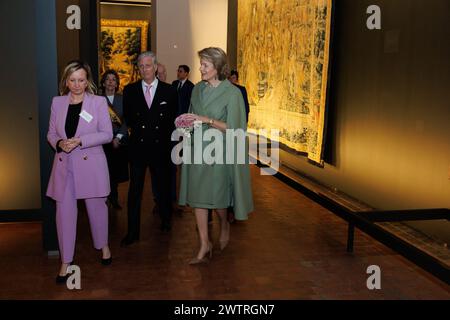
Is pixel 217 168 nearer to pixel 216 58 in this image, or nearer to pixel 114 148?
pixel 216 58

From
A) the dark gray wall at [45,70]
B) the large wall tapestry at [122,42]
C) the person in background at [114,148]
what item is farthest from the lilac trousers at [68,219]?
the large wall tapestry at [122,42]

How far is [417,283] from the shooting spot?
13.5 ft

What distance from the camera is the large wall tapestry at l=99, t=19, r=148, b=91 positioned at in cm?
1853

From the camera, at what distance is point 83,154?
154 inches

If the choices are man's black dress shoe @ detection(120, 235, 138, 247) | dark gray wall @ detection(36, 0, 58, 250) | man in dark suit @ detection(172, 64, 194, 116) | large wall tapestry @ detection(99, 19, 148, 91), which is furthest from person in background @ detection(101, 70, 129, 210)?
large wall tapestry @ detection(99, 19, 148, 91)

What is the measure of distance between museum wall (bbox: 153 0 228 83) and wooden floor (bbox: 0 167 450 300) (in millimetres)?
8138

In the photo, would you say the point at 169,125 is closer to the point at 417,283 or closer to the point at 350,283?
the point at 350,283

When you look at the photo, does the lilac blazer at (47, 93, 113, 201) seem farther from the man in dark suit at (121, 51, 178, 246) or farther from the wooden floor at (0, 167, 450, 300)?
the man in dark suit at (121, 51, 178, 246)

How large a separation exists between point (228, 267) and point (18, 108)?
2.98 metres

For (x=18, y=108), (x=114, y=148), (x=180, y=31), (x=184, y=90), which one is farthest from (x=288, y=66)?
(x=18, y=108)

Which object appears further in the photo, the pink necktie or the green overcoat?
the pink necktie

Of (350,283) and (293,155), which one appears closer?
(350,283)

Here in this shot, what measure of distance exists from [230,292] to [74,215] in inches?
54.6

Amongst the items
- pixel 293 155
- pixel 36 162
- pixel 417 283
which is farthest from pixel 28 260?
pixel 293 155
